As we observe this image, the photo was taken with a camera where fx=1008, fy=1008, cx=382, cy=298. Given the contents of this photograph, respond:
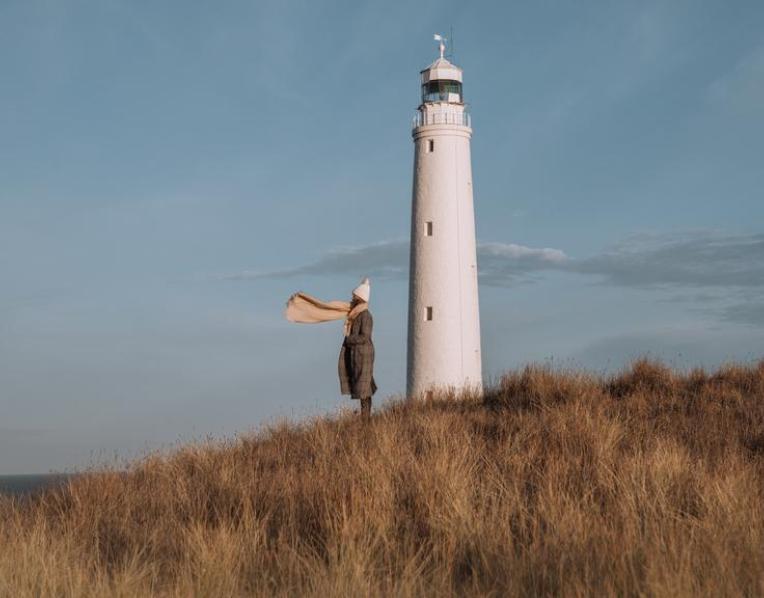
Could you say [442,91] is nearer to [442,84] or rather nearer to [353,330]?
[442,84]

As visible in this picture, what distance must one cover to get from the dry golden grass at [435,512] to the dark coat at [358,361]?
108 centimetres

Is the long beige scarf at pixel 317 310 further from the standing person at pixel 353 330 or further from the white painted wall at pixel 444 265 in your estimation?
the white painted wall at pixel 444 265

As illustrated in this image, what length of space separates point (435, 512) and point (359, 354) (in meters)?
7.21

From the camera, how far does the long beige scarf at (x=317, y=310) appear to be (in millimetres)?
16266

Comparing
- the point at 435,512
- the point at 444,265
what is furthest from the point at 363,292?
the point at 444,265

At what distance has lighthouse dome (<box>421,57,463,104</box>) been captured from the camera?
3003 centimetres

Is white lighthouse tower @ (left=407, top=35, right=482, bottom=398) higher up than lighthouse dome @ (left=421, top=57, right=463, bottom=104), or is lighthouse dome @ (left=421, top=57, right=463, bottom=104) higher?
lighthouse dome @ (left=421, top=57, right=463, bottom=104)

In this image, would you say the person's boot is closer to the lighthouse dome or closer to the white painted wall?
the white painted wall

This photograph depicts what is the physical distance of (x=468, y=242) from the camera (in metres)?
28.8

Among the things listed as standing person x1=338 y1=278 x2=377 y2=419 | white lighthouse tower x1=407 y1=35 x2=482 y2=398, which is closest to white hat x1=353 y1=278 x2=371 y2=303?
standing person x1=338 y1=278 x2=377 y2=419

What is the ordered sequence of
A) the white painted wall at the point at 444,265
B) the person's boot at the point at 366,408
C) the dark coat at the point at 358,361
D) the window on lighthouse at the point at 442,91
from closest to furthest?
the person's boot at the point at 366,408, the dark coat at the point at 358,361, the white painted wall at the point at 444,265, the window on lighthouse at the point at 442,91

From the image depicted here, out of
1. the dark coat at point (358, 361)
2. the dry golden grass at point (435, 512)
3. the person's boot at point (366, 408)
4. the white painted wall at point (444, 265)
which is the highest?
the white painted wall at point (444, 265)

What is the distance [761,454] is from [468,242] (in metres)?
17.1

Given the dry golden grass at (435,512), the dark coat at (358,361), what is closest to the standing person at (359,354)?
the dark coat at (358,361)
